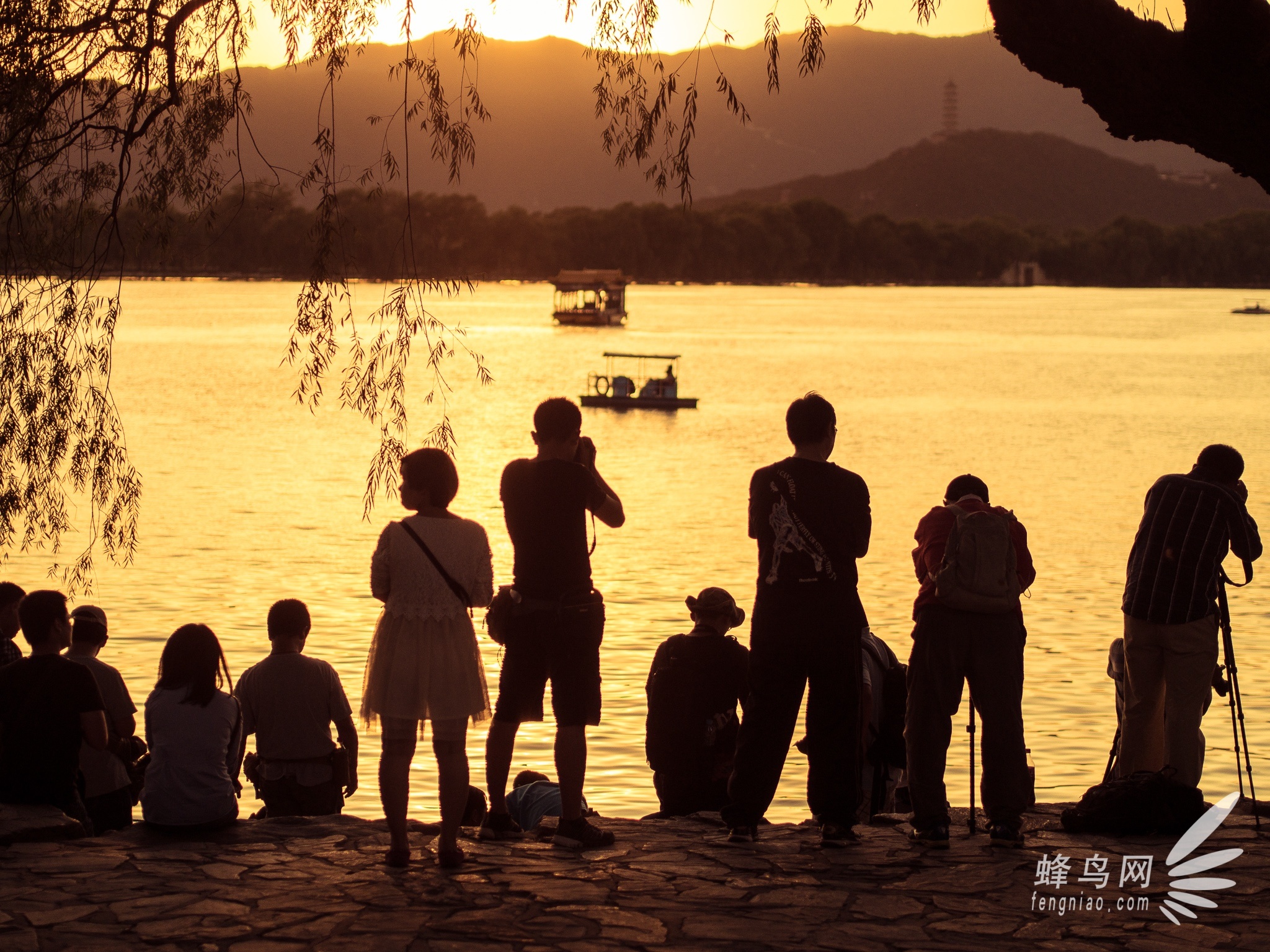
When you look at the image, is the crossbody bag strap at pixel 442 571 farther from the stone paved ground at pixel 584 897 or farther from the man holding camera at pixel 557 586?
the stone paved ground at pixel 584 897

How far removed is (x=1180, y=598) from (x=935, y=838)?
1.67 metres

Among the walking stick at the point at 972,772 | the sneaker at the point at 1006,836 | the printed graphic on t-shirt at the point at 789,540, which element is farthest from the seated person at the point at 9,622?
the sneaker at the point at 1006,836

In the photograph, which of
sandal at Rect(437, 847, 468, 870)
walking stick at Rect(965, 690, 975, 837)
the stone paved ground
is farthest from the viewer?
walking stick at Rect(965, 690, 975, 837)

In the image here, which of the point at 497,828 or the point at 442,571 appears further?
the point at 497,828

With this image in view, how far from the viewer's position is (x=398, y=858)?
19.0 ft

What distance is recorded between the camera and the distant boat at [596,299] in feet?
351

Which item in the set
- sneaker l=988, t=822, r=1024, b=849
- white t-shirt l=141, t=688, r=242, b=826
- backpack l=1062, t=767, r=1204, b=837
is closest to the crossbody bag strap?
white t-shirt l=141, t=688, r=242, b=826

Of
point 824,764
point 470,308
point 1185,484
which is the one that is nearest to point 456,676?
point 824,764

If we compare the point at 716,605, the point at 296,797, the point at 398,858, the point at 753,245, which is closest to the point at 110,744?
the point at 296,797

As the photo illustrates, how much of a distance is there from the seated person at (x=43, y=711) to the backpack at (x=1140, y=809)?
4139mm

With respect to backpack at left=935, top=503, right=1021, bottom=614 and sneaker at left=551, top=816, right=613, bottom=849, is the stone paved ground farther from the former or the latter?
backpack at left=935, top=503, right=1021, bottom=614

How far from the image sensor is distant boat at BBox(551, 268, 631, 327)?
107 m

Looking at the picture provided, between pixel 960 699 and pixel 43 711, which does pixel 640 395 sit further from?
pixel 43 711

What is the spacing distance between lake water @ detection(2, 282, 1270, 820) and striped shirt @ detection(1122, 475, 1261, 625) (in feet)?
18.0
